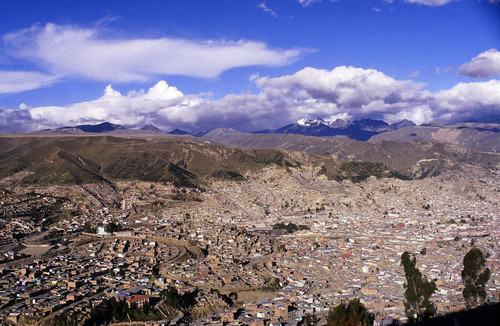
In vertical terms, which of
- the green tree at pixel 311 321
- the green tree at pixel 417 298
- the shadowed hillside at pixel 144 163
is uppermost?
the shadowed hillside at pixel 144 163

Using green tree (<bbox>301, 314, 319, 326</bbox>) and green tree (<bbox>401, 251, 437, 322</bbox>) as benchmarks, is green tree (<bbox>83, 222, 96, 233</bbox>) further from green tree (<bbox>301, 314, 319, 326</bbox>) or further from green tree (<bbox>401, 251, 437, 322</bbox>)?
green tree (<bbox>401, 251, 437, 322</bbox>)

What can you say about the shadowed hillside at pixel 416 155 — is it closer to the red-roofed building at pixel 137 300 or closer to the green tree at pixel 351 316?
the green tree at pixel 351 316

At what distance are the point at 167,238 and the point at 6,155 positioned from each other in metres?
77.7

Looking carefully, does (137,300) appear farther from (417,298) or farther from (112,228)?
(112,228)

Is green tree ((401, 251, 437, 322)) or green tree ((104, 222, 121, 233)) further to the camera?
green tree ((104, 222, 121, 233))

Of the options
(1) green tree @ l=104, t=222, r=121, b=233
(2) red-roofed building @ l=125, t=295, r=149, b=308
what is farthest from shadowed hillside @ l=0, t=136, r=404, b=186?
(2) red-roofed building @ l=125, t=295, r=149, b=308

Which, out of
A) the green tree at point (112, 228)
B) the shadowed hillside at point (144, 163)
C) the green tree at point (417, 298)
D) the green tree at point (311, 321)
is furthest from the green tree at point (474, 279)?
the shadowed hillside at point (144, 163)

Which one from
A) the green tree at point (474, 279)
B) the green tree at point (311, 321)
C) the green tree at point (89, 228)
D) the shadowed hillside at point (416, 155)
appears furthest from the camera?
the shadowed hillside at point (416, 155)

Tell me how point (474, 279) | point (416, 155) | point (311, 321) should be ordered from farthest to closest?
point (416, 155), point (474, 279), point (311, 321)

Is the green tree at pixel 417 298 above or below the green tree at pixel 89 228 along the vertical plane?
above

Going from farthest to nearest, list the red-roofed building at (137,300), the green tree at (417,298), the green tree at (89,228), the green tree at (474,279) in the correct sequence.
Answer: the green tree at (89,228) → the red-roofed building at (137,300) → the green tree at (474,279) → the green tree at (417,298)

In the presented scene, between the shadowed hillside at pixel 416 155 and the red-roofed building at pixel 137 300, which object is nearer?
the red-roofed building at pixel 137 300

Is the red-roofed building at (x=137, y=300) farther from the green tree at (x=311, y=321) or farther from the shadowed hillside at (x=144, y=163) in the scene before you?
the shadowed hillside at (x=144, y=163)

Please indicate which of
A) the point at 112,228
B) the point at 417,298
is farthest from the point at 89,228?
the point at 417,298
